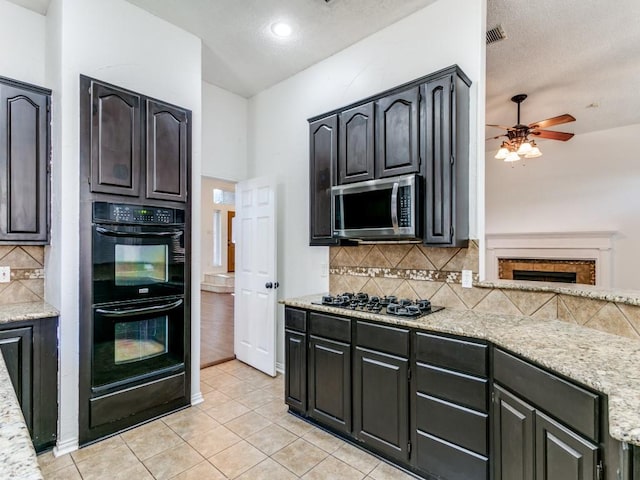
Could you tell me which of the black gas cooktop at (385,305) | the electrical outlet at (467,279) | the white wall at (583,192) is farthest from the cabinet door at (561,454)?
the white wall at (583,192)

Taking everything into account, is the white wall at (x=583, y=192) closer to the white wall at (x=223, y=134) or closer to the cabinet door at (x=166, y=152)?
the white wall at (x=223, y=134)

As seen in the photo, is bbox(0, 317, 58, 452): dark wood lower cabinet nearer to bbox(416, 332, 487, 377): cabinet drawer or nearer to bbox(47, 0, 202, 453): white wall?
bbox(47, 0, 202, 453): white wall

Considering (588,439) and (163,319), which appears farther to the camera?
(163,319)

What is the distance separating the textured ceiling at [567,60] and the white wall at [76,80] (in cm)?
280

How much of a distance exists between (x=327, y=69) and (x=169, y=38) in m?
1.52

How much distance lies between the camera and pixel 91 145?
2.50m

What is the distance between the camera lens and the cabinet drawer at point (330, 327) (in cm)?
250

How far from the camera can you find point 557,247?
235 inches

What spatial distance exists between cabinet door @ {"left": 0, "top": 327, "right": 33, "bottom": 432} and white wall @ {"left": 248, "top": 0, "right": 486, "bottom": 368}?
224 centimetres

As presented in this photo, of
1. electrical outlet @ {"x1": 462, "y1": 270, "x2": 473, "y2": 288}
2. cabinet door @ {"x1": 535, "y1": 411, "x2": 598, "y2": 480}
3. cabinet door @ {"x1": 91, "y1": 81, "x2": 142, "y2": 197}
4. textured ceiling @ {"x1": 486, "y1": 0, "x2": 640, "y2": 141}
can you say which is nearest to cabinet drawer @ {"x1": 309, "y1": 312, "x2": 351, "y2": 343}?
electrical outlet @ {"x1": 462, "y1": 270, "x2": 473, "y2": 288}

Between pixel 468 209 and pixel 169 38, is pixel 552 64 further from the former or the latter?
pixel 169 38

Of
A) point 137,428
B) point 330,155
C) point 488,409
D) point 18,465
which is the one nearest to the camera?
point 18,465

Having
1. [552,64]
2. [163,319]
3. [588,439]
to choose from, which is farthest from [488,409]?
[552,64]

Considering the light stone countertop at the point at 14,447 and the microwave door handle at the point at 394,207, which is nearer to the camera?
the light stone countertop at the point at 14,447
